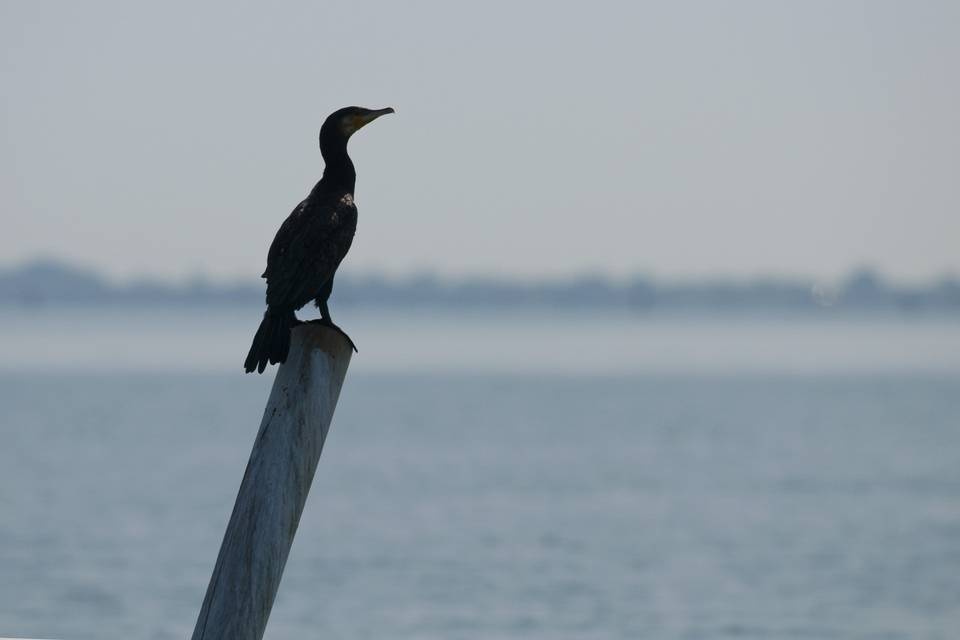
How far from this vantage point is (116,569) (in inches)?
934

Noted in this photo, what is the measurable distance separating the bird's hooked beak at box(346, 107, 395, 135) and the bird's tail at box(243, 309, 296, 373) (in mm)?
1186

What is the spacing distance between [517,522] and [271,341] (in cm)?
2637

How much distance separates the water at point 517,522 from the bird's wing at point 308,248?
519 inches

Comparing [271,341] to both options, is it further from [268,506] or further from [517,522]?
[517,522]

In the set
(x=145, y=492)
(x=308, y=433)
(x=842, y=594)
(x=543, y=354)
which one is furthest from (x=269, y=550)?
(x=543, y=354)

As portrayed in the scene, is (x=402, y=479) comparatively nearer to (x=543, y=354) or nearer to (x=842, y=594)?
(x=842, y=594)

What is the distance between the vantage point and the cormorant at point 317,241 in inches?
183

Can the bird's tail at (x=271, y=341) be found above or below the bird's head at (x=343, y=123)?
below

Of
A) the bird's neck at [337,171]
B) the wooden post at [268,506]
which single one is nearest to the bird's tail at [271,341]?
the wooden post at [268,506]

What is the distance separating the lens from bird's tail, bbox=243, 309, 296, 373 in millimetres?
4413

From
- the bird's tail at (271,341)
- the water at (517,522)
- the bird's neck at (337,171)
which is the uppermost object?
the water at (517,522)

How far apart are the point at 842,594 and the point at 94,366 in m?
136

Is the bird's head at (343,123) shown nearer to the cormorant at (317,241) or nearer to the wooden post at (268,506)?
the cormorant at (317,241)

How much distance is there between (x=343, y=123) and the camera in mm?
5742
